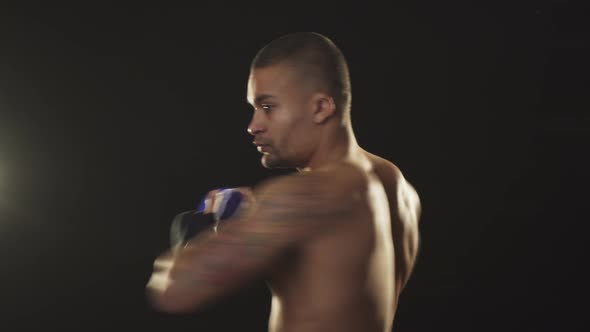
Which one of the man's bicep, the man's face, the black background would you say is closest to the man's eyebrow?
the man's face

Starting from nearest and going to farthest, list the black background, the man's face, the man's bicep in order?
the man's bicep < the man's face < the black background

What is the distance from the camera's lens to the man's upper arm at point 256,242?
130 cm

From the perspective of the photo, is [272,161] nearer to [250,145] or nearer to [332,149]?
[332,149]

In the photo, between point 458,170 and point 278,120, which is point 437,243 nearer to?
point 458,170

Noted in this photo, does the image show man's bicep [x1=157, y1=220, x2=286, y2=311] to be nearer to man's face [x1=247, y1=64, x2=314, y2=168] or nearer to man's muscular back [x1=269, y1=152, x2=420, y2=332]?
man's muscular back [x1=269, y1=152, x2=420, y2=332]

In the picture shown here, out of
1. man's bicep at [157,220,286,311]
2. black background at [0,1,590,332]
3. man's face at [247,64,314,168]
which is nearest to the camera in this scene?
man's bicep at [157,220,286,311]

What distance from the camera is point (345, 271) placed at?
1.36 meters

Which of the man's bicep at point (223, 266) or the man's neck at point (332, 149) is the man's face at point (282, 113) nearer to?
the man's neck at point (332, 149)

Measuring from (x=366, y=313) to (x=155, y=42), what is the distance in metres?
1.79

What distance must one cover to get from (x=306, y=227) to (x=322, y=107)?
0.37 m

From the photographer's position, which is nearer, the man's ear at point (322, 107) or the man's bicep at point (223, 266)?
the man's bicep at point (223, 266)

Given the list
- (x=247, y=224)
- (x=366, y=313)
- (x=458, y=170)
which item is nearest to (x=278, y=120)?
(x=247, y=224)

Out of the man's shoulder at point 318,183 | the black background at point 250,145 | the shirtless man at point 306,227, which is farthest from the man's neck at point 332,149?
the black background at point 250,145

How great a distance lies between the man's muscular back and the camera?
1351mm
